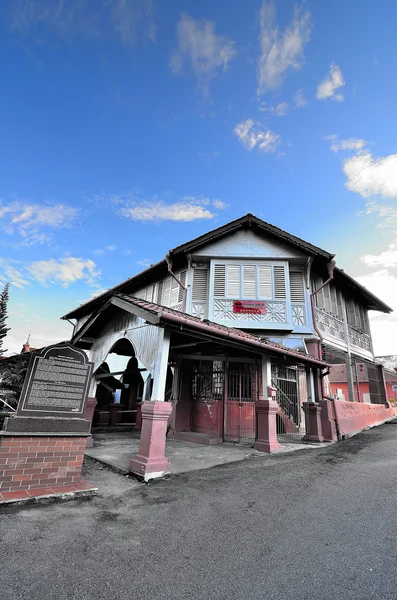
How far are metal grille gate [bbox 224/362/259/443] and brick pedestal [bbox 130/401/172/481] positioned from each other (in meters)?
4.22

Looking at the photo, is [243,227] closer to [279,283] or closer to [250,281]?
[250,281]

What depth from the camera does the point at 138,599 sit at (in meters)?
1.94

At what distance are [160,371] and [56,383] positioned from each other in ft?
5.92

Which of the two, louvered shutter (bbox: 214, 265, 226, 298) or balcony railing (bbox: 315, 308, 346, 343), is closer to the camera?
louvered shutter (bbox: 214, 265, 226, 298)

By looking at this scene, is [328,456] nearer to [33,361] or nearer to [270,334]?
[270,334]

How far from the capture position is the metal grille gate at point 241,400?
905cm

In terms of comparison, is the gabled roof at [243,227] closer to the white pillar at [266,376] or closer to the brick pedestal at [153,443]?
the white pillar at [266,376]

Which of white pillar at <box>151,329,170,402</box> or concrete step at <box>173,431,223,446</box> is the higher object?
white pillar at <box>151,329,170,402</box>

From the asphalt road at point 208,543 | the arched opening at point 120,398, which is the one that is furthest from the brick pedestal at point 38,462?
the arched opening at point 120,398

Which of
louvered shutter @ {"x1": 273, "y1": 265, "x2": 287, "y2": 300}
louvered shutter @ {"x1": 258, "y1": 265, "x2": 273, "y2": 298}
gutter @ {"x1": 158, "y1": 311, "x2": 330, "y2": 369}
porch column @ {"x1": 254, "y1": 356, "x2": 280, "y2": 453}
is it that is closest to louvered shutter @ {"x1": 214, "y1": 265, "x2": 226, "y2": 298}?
louvered shutter @ {"x1": 258, "y1": 265, "x2": 273, "y2": 298}

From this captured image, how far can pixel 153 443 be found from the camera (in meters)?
5.12

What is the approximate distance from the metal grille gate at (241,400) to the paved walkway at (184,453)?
77 centimetres

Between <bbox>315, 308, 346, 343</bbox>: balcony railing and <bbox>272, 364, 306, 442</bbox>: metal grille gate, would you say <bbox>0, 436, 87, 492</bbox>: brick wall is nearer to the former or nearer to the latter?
<bbox>272, 364, 306, 442</bbox>: metal grille gate

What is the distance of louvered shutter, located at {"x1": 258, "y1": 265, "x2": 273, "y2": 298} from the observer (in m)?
12.0
